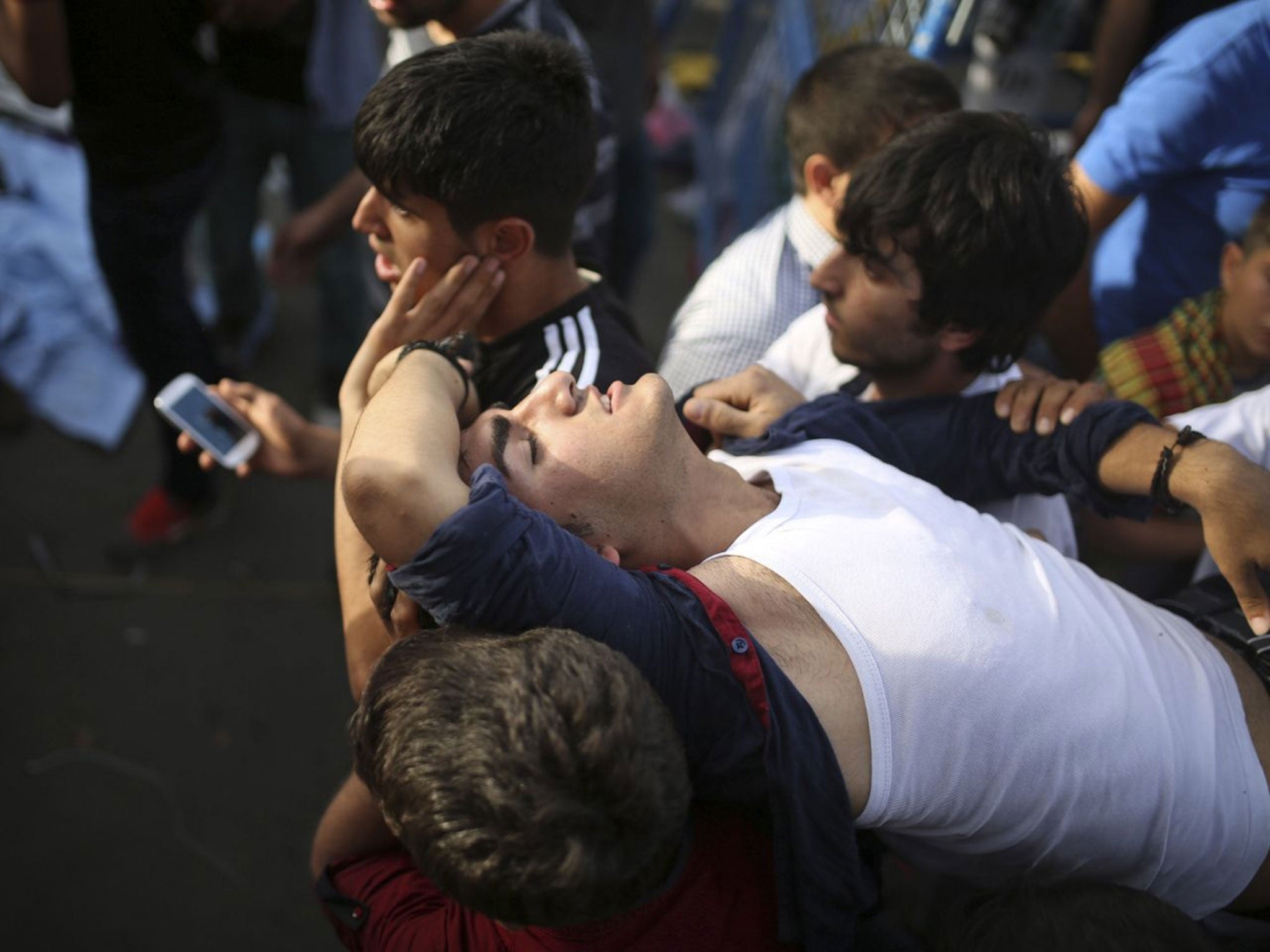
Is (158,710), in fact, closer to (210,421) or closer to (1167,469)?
(210,421)

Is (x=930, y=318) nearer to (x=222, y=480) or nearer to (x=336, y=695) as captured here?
(x=336, y=695)

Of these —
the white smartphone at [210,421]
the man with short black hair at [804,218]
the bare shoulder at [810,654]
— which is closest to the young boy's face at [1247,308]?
the man with short black hair at [804,218]

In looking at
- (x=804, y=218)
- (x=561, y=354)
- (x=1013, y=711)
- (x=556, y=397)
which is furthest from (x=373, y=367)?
(x=1013, y=711)

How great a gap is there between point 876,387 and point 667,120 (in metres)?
4.61

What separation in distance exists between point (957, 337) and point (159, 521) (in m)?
2.90

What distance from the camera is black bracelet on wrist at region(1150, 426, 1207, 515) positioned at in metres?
1.69

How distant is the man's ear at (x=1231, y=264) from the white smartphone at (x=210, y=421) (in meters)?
2.22

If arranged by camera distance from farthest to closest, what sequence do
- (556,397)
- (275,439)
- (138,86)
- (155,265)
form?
(155,265) → (138,86) → (275,439) → (556,397)

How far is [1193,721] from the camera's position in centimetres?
156

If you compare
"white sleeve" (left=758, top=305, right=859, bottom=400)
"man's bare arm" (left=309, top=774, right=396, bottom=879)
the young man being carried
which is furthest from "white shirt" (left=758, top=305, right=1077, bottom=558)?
"man's bare arm" (left=309, top=774, right=396, bottom=879)

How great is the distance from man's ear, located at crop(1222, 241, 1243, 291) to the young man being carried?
0.70 m

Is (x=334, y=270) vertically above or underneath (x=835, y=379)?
underneath

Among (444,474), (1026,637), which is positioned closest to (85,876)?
(444,474)

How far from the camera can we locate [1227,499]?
5.35 ft
